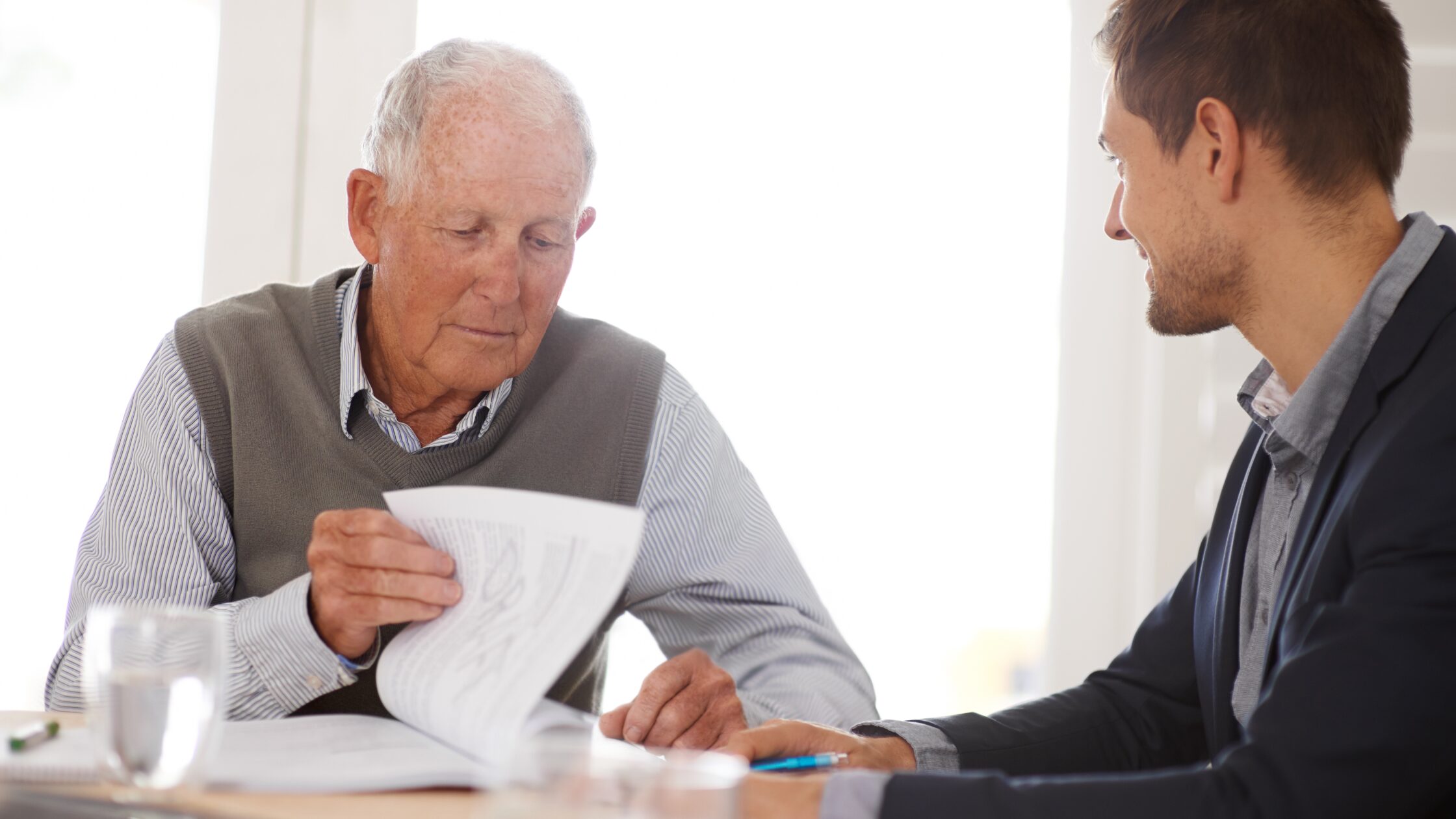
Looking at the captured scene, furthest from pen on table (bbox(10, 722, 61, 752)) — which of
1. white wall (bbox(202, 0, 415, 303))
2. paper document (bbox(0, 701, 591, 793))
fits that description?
white wall (bbox(202, 0, 415, 303))

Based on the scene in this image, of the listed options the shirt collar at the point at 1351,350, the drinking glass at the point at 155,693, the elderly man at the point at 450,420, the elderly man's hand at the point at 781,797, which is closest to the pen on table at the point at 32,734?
the drinking glass at the point at 155,693

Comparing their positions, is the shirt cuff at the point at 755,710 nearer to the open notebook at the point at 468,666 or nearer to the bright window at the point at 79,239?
the open notebook at the point at 468,666

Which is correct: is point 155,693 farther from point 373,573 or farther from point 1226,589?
point 1226,589

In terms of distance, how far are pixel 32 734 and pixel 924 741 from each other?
2.76ft

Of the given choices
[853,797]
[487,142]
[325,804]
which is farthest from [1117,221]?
[325,804]

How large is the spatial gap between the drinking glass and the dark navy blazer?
0.49 meters

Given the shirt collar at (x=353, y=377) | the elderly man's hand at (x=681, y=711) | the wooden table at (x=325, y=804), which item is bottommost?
the elderly man's hand at (x=681, y=711)

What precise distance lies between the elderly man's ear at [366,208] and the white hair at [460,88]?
0.05 feet

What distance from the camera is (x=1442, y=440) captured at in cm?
107

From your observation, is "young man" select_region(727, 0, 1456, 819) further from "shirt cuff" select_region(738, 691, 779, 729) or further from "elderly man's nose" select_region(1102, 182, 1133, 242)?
"shirt cuff" select_region(738, 691, 779, 729)

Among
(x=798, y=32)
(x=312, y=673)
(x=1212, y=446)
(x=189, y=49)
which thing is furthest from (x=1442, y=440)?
(x=189, y=49)

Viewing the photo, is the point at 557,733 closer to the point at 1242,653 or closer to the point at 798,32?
the point at 1242,653

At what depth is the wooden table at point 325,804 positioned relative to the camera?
2.74 feet

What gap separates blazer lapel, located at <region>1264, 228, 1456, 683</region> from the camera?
1167mm
